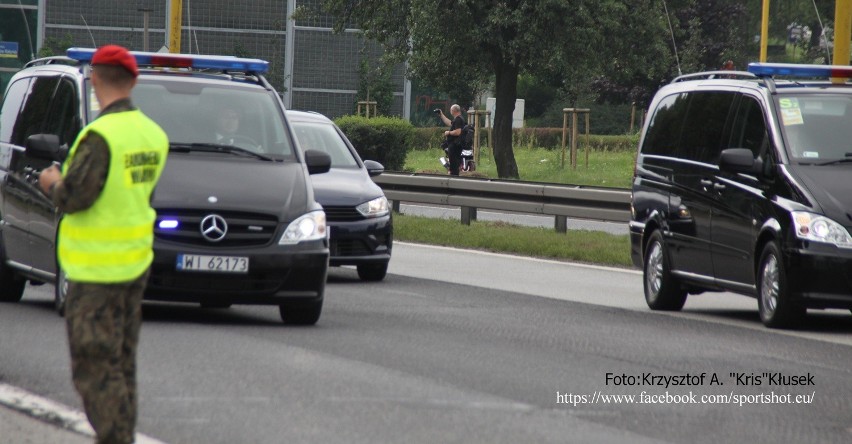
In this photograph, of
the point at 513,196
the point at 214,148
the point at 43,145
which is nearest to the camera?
the point at 43,145

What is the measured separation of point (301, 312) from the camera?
1179 cm

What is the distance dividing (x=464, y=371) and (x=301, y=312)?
2552 millimetres

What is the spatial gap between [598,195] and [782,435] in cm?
1477

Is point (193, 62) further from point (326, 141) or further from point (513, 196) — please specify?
point (513, 196)

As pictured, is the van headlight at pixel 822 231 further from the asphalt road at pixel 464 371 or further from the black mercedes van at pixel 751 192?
the asphalt road at pixel 464 371

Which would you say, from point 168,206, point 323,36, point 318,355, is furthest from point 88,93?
point 323,36

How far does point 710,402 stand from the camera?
8609 mm

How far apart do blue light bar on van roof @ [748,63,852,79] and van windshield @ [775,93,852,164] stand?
1.51ft

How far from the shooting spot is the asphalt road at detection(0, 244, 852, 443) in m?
7.62

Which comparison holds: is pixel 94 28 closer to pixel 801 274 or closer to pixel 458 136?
pixel 458 136

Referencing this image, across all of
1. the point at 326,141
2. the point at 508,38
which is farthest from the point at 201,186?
the point at 508,38

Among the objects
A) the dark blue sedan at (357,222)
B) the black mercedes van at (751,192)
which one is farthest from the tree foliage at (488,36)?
the black mercedes van at (751,192)

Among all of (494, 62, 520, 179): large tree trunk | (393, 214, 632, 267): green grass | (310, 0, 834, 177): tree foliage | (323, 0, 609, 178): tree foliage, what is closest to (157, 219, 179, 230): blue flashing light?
(393, 214, 632, 267): green grass

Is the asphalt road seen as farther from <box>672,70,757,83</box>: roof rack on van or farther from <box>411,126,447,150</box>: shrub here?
<box>411,126,447,150</box>: shrub
